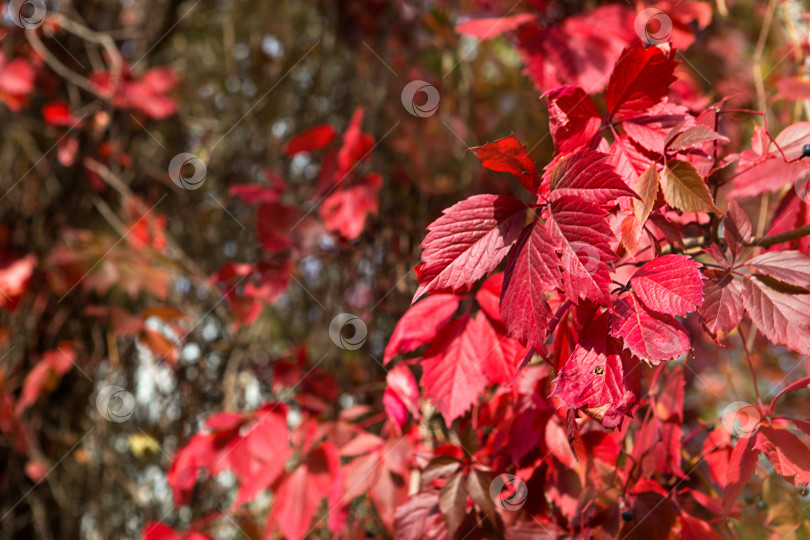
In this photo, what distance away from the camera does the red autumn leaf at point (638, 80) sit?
0.56 m

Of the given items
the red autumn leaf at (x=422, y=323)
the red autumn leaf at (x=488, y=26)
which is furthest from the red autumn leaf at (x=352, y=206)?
the red autumn leaf at (x=422, y=323)

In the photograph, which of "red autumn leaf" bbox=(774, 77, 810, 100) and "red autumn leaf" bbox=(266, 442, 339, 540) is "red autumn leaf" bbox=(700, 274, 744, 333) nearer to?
"red autumn leaf" bbox=(774, 77, 810, 100)

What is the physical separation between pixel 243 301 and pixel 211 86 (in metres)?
1.29

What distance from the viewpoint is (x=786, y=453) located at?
0.53 meters

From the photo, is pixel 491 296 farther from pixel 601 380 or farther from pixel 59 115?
pixel 59 115

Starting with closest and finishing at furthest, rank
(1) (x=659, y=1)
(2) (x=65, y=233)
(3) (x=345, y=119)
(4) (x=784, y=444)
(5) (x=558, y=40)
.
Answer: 1. (4) (x=784, y=444)
2. (5) (x=558, y=40)
3. (1) (x=659, y=1)
4. (2) (x=65, y=233)
5. (3) (x=345, y=119)

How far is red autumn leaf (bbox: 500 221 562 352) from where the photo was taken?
0.50 meters

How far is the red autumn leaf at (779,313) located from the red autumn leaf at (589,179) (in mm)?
157

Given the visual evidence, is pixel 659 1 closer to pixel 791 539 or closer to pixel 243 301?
pixel 791 539

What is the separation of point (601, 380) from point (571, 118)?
263 mm

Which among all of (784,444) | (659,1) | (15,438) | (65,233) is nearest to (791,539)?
(784,444)

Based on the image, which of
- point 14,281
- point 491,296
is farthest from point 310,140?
point 14,281

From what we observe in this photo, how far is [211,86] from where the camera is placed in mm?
2266

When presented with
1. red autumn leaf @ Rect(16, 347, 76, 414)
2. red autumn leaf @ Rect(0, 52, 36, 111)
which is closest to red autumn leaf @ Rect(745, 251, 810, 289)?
red autumn leaf @ Rect(16, 347, 76, 414)
